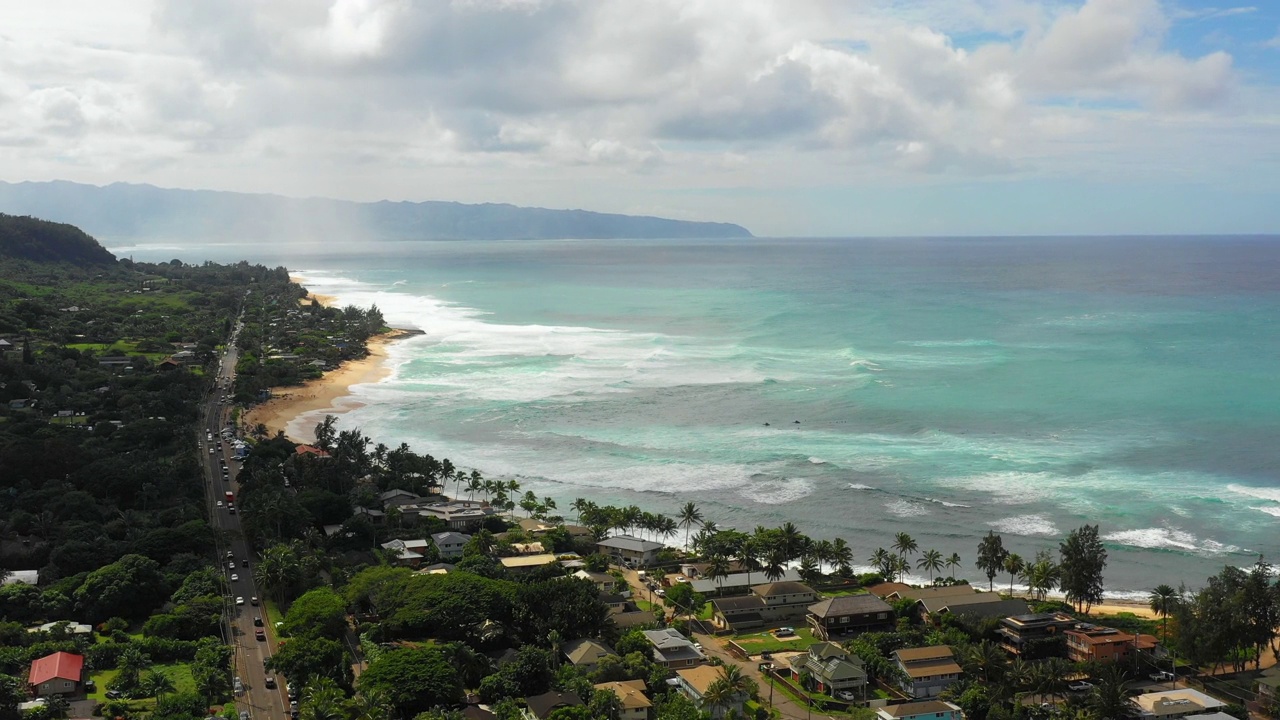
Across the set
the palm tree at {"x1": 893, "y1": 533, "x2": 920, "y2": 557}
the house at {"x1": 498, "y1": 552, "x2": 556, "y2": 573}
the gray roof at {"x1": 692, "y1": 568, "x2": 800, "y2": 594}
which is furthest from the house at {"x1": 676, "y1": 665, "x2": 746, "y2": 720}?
the palm tree at {"x1": 893, "y1": 533, "x2": 920, "y2": 557}

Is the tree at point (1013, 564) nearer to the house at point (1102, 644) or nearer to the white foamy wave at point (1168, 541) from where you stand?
the house at point (1102, 644)

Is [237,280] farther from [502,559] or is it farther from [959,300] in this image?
[502,559]

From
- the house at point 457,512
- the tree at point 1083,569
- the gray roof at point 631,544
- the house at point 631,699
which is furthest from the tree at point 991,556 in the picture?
the house at point 457,512

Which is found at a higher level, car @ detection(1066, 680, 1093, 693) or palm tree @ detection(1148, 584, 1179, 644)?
palm tree @ detection(1148, 584, 1179, 644)

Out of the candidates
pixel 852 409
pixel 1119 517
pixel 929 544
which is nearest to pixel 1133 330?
pixel 852 409

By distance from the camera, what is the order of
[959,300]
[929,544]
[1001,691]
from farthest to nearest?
[959,300], [929,544], [1001,691]

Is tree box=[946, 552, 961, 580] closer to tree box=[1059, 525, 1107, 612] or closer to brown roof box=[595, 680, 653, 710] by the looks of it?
tree box=[1059, 525, 1107, 612]
